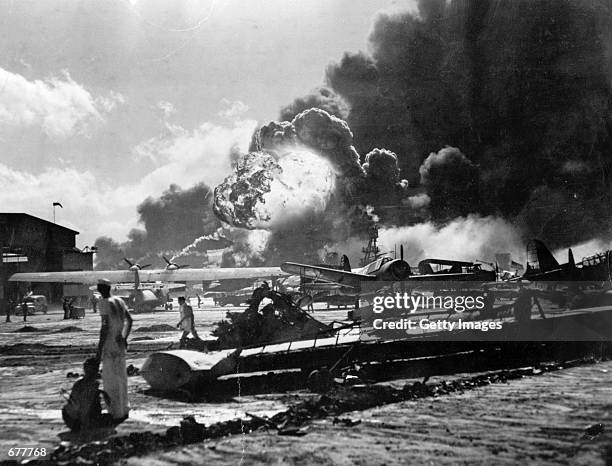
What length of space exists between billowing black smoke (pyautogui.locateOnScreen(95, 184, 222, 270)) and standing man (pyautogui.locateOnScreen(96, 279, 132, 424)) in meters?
10.2

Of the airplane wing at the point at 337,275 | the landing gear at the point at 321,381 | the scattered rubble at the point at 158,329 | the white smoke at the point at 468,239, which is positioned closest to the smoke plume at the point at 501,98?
the white smoke at the point at 468,239

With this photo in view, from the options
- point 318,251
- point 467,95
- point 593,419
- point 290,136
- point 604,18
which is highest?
point 604,18

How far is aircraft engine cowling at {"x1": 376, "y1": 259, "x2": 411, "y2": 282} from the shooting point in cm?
1265

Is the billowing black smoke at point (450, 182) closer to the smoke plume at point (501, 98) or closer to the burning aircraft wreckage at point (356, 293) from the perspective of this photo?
the smoke plume at point (501, 98)

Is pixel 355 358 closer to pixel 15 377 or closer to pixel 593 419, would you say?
pixel 593 419

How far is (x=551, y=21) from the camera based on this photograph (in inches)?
493

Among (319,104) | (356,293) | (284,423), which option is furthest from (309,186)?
(284,423)

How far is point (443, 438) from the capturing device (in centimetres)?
Answer: 462

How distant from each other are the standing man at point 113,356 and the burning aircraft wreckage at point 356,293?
1.43 m

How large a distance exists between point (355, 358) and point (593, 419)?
3580mm

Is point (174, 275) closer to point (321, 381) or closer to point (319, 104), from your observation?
point (319, 104)

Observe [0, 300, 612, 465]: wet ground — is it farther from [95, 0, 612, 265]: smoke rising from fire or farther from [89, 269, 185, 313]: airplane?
[89, 269, 185, 313]: airplane

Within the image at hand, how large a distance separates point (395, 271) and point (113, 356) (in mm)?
8854

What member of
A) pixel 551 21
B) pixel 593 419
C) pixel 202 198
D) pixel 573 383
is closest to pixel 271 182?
pixel 202 198
